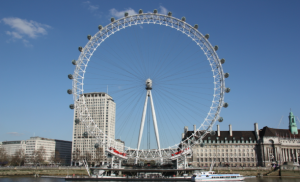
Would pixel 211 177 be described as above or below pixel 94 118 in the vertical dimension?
below

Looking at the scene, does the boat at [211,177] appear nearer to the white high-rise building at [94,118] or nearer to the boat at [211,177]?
the boat at [211,177]

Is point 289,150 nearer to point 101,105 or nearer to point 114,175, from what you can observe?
point 114,175

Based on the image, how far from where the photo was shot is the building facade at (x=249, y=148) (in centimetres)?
11975

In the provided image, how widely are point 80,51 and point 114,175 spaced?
32672 millimetres

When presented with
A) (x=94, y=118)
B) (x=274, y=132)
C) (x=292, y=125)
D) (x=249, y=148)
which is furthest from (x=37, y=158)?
(x=292, y=125)

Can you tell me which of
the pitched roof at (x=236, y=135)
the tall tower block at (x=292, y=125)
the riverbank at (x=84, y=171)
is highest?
the tall tower block at (x=292, y=125)

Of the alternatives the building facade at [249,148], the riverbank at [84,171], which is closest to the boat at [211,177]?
the riverbank at [84,171]

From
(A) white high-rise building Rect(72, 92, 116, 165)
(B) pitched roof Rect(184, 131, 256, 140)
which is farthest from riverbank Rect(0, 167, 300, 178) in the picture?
(A) white high-rise building Rect(72, 92, 116, 165)

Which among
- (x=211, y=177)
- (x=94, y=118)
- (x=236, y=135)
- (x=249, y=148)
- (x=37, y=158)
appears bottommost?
(x=211, y=177)

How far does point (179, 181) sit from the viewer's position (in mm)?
71188

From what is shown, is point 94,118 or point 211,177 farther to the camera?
point 94,118

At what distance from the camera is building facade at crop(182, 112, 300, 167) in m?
120

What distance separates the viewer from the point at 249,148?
12294 centimetres

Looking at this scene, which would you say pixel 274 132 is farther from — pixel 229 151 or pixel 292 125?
pixel 229 151
